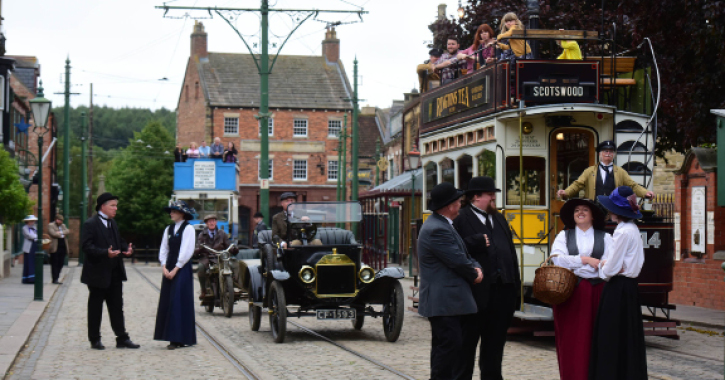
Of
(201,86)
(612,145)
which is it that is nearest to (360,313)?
(612,145)

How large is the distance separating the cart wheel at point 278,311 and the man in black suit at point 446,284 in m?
4.82

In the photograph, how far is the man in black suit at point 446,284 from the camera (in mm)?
7516

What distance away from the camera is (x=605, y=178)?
11.4m

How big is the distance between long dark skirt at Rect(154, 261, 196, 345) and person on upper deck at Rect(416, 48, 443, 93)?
5.92 m

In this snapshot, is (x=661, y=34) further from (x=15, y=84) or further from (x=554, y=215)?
(x=15, y=84)

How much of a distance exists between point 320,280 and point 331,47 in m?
55.8

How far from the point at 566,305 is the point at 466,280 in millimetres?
786

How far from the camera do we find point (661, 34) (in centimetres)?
1714

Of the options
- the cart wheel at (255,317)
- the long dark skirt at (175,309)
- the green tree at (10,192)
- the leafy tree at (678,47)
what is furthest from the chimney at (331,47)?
the long dark skirt at (175,309)

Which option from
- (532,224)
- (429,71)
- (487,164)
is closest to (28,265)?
(429,71)

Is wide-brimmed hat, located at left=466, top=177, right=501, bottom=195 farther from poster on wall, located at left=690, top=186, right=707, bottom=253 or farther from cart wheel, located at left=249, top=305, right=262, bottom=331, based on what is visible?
poster on wall, located at left=690, top=186, right=707, bottom=253

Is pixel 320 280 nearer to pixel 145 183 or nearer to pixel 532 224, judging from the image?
pixel 532 224

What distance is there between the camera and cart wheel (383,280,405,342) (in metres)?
12.4

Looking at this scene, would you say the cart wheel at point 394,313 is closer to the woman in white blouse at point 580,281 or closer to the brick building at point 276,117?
the woman in white blouse at point 580,281
